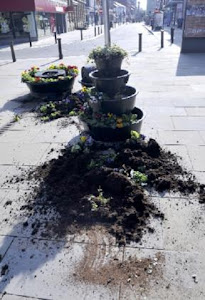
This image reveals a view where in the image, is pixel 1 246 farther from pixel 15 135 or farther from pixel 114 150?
pixel 15 135

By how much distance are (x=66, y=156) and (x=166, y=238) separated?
240 cm

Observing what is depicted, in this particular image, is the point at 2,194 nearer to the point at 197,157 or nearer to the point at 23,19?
the point at 197,157

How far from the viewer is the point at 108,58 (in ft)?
16.6

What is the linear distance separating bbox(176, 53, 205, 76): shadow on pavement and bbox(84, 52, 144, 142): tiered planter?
262 inches

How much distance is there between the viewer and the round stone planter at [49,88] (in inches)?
333

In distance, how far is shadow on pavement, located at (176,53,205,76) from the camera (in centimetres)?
1136

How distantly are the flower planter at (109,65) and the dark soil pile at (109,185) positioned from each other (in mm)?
1358

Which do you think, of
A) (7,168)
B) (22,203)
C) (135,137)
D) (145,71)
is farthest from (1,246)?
(145,71)

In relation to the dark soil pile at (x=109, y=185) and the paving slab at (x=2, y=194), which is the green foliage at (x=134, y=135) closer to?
the dark soil pile at (x=109, y=185)

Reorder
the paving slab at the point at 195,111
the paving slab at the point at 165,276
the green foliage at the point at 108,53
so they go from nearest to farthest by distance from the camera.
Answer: the paving slab at the point at 165,276 < the green foliage at the point at 108,53 < the paving slab at the point at 195,111

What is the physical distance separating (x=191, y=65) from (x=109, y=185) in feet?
35.0

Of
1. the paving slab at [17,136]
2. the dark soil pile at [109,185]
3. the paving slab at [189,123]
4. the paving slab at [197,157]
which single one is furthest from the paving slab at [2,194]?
the paving slab at [189,123]

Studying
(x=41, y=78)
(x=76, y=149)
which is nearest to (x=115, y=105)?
(x=76, y=149)

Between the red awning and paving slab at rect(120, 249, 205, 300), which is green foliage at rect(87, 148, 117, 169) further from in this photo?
the red awning
